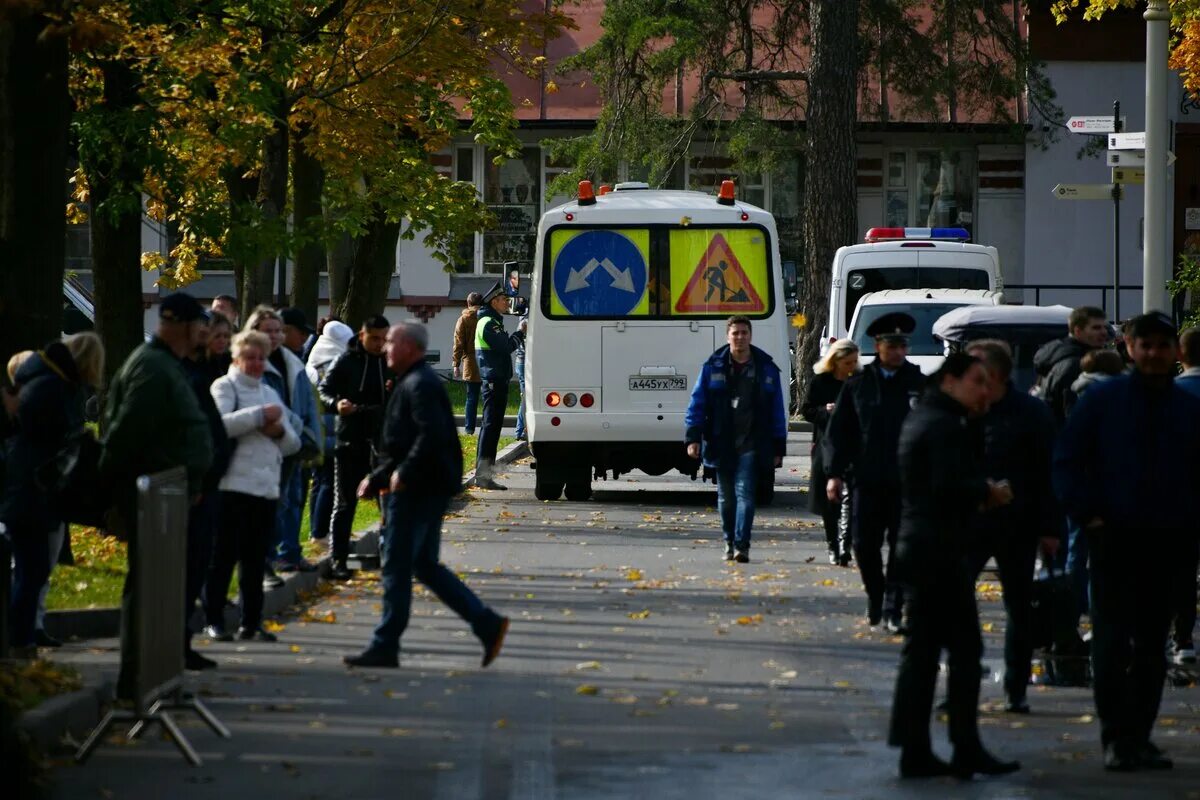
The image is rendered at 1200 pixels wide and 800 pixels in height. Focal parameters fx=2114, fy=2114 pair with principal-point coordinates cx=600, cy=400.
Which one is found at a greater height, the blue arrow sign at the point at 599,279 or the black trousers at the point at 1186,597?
the blue arrow sign at the point at 599,279

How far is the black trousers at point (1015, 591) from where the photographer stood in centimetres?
922

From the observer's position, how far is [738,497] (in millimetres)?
15375

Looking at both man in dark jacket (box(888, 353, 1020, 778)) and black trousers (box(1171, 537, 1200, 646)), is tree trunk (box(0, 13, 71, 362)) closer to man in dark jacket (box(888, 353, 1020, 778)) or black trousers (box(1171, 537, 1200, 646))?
black trousers (box(1171, 537, 1200, 646))

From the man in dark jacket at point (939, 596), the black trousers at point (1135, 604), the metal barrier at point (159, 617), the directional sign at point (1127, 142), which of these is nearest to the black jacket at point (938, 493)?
the man in dark jacket at point (939, 596)

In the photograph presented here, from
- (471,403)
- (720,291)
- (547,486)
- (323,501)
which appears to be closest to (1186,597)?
(323,501)

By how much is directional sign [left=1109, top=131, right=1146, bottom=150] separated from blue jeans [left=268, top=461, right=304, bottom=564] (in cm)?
648

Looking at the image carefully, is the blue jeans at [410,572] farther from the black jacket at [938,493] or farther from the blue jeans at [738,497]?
the blue jeans at [738,497]

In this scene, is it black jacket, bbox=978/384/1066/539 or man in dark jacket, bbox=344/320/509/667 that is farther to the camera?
man in dark jacket, bbox=344/320/509/667

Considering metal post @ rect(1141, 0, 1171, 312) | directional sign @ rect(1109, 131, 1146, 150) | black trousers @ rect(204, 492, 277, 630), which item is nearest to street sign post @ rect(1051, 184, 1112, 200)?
directional sign @ rect(1109, 131, 1146, 150)

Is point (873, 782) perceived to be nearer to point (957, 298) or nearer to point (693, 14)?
point (957, 298)

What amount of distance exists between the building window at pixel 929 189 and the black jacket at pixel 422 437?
121ft

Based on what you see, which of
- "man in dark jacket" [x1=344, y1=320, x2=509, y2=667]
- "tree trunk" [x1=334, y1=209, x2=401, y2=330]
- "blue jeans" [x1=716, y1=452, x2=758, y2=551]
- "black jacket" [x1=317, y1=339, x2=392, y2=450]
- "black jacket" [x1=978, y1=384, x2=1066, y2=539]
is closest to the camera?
"black jacket" [x1=978, y1=384, x2=1066, y2=539]

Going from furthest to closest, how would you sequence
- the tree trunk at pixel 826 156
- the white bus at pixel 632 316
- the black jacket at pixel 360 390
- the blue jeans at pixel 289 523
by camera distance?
the tree trunk at pixel 826 156 → the white bus at pixel 632 316 → the black jacket at pixel 360 390 → the blue jeans at pixel 289 523

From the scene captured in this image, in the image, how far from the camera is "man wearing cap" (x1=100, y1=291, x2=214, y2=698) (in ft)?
30.6
